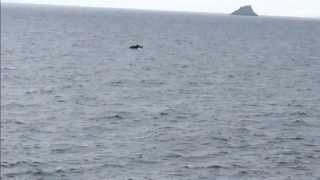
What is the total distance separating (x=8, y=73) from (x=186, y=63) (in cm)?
3585

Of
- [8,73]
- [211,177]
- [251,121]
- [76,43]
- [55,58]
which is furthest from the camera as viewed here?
[76,43]

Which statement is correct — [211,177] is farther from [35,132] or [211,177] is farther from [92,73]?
[92,73]

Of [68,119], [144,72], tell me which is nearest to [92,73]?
[144,72]

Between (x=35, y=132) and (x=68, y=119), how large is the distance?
5.30m

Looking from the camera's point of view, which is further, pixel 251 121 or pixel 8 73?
pixel 8 73

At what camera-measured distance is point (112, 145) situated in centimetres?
3956

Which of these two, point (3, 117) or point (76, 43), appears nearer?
point (3, 117)

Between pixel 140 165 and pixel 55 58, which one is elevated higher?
pixel 55 58

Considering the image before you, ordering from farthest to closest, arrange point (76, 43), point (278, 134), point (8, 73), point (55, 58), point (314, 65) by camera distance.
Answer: point (76, 43) < point (314, 65) < point (55, 58) < point (8, 73) < point (278, 134)

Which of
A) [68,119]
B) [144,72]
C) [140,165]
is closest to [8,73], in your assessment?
[144,72]

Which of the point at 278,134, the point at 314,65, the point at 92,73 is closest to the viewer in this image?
the point at 278,134

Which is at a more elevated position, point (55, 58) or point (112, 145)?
point (55, 58)

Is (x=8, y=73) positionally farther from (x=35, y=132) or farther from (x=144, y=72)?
(x=35, y=132)

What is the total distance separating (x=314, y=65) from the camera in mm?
99750
